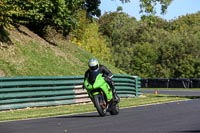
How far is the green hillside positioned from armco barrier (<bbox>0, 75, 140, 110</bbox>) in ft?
10.1

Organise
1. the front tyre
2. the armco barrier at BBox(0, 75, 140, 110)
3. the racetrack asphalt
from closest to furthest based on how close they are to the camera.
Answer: the racetrack asphalt
the front tyre
the armco barrier at BBox(0, 75, 140, 110)

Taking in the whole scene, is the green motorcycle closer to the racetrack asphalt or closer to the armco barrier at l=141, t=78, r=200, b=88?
the racetrack asphalt

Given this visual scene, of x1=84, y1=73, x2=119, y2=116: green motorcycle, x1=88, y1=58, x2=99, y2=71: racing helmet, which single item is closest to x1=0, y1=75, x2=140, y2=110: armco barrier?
x1=84, y1=73, x2=119, y2=116: green motorcycle

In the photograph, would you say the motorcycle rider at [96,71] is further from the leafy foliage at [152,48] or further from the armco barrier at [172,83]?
the leafy foliage at [152,48]

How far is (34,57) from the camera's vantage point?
26125mm

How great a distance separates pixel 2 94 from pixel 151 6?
56.3 feet

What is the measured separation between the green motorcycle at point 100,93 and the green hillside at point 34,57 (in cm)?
847

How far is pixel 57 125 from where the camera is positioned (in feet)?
41.1

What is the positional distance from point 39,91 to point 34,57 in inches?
259

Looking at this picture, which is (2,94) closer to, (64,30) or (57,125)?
(57,125)

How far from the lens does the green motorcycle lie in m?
14.9

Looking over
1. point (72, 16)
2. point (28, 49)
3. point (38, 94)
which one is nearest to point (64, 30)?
point (72, 16)

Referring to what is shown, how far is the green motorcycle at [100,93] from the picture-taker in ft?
48.9

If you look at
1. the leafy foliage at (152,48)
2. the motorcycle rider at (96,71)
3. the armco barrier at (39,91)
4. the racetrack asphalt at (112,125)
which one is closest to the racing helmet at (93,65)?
the motorcycle rider at (96,71)
